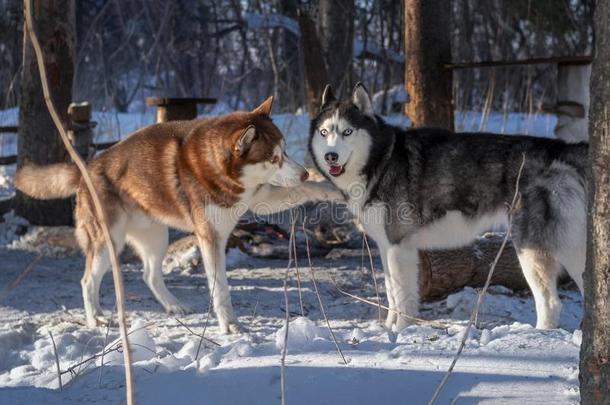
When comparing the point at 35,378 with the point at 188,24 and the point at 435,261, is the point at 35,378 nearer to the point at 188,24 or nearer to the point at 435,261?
the point at 435,261

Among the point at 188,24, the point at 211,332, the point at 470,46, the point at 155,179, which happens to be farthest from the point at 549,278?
the point at 188,24

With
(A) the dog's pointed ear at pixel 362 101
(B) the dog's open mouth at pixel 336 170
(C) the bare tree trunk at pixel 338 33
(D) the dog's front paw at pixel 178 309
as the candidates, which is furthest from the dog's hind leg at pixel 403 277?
(C) the bare tree trunk at pixel 338 33

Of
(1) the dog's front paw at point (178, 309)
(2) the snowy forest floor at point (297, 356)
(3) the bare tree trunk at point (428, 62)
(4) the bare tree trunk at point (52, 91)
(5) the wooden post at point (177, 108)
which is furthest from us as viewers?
(5) the wooden post at point (177, 108)

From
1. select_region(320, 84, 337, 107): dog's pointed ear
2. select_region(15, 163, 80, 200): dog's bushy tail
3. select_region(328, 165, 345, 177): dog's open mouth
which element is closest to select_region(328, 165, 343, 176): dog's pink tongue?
select_region(328, 165, 345, 177): dog's open mouth

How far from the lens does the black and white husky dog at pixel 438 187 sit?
393 centimetres

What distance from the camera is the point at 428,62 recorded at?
5.68 metres

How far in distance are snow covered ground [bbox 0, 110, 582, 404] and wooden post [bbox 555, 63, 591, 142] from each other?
4.58 ft

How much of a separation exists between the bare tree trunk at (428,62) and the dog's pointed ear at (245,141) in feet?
5.86

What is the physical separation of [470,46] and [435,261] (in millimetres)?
9803

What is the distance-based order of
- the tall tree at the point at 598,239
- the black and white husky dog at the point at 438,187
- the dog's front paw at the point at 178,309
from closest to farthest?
the tall tree at the point at 598,239 → the black and white husky dog at the point at 438,187 → the dog's front paw at the point at 178,309

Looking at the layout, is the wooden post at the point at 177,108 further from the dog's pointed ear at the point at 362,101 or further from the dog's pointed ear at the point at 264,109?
the dog's pointed ear at the point at 362,101

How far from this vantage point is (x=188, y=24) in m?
16.5

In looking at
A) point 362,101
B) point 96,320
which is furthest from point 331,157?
point 96,320

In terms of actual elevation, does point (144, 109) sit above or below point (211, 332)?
above
